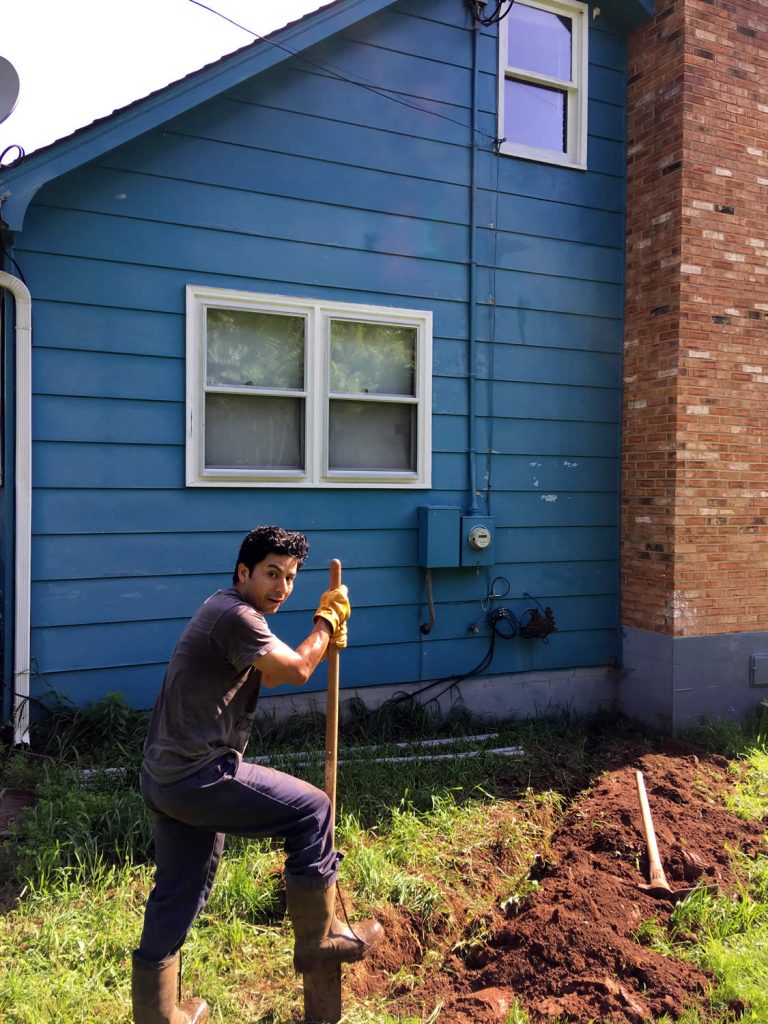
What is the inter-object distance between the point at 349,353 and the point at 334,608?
124 inches

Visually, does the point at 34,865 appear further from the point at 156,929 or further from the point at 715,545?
the point at 715,545

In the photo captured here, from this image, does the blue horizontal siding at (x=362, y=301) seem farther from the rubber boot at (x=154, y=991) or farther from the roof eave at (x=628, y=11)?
the rubber boot at (x=154, y=991)

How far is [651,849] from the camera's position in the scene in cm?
394

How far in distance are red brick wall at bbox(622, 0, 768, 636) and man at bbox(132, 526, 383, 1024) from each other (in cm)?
424

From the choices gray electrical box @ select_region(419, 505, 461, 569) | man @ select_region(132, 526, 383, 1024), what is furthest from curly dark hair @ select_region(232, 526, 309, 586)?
gray electrical box @ select_region(419, 505, 461, 569)

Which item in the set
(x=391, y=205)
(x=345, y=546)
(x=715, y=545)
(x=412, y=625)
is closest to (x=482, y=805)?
(x=412, y=625)

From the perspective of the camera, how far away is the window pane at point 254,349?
546 cm

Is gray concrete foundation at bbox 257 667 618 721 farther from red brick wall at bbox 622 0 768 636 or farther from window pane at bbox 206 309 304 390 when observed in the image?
window pane at bbox 206 309 304 390

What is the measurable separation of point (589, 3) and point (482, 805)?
21.2 ft

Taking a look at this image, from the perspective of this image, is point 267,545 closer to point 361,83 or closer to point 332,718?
point 332,718

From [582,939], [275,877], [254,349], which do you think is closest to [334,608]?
[275,877]

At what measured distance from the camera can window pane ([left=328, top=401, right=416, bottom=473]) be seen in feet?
19.4

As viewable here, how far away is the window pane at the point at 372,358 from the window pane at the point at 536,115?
2029 mm

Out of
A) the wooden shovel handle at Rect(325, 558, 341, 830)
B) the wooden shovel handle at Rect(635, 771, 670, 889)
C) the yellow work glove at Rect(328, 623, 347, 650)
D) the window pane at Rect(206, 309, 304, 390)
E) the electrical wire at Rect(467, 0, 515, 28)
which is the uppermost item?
the electrical wire at Rect(467, 0, 515, 28)
